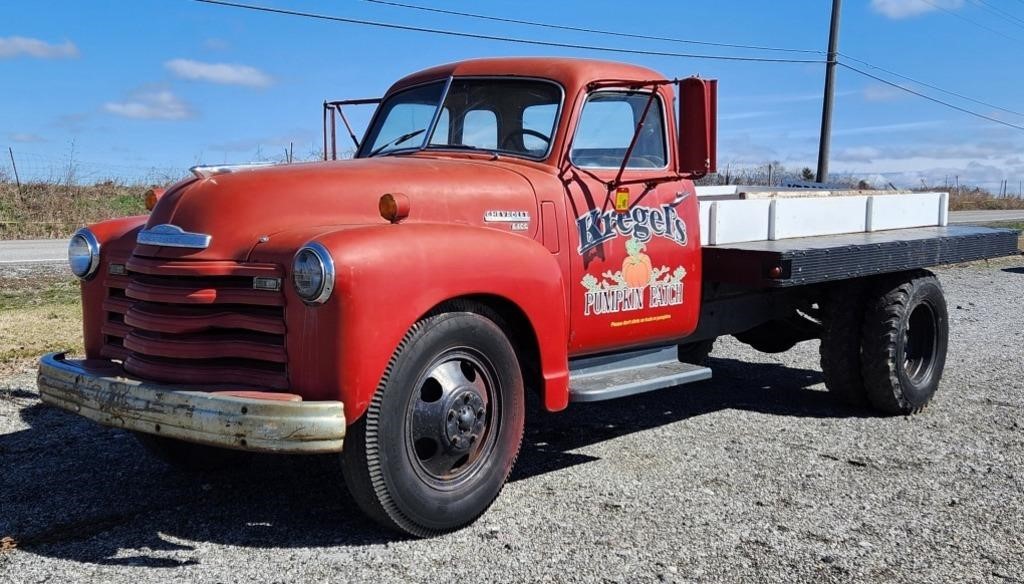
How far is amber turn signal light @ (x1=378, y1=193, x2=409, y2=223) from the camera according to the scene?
396cm

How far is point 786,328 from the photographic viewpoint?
7.11m

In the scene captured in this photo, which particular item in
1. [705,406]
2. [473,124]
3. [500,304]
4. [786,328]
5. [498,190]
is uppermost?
[473,124]

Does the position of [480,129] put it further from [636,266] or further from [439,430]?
[439,430]

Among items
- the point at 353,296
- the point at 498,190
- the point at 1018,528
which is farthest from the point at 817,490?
the point at 353,296

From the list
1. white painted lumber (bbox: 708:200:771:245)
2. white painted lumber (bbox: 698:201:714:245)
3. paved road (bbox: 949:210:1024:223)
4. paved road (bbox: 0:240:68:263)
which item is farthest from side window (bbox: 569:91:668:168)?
paved road (bbox: 949:210:1024:223)

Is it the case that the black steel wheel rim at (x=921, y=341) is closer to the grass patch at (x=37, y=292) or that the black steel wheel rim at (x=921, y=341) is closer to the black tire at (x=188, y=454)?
the black tire at (x=188, y=454)

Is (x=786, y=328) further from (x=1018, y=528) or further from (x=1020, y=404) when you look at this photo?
(x=1018, y=528)

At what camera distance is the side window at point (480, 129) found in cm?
511

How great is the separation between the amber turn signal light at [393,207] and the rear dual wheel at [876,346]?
358 cm

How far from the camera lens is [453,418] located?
3947 millimetres

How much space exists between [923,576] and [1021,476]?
169cm

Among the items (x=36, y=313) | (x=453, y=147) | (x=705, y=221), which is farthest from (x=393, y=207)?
(x=36, y=313)

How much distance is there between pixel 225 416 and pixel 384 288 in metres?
0.74

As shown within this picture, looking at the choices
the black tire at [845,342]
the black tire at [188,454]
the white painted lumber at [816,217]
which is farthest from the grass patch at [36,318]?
the black tire at [845,342]
